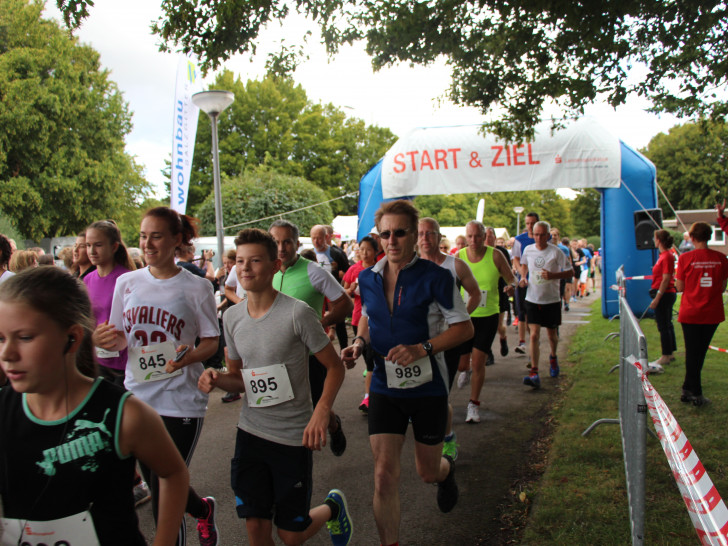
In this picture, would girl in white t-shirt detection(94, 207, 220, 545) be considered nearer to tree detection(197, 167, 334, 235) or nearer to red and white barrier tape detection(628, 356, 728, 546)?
red and white barrier tape detection(628, 356, 728, 546)

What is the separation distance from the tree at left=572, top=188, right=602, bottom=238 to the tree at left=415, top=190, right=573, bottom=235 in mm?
3208

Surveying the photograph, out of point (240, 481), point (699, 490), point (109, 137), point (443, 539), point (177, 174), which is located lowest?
point (443, 539)

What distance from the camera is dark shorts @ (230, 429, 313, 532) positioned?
280cm

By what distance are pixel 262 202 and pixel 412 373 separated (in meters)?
28.2

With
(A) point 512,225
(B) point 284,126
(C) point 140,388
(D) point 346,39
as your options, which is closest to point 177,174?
(D) point 346,39

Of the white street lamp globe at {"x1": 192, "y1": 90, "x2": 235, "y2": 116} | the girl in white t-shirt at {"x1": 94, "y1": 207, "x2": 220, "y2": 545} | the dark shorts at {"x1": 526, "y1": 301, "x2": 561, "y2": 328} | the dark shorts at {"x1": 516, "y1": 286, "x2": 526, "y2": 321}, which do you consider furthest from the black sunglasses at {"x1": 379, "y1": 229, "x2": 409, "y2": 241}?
the white street lamp globe at {"x1": 192, "y1": 90, "x2": 235, "y2": 116}

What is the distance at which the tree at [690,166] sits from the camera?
48.4 m

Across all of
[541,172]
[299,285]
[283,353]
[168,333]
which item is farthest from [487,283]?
[541,172]

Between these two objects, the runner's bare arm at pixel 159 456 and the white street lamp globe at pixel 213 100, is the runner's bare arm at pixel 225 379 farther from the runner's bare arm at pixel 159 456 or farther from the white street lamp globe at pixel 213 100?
the white street lamp globe at pixel 213 100

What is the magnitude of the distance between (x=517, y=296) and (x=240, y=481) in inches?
337

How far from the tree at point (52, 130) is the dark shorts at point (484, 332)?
25.4 m

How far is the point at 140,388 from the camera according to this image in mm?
3143

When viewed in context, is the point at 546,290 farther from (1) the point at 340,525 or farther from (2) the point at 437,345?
(1) the point at 340,525

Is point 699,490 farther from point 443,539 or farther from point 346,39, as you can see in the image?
point 346,39
